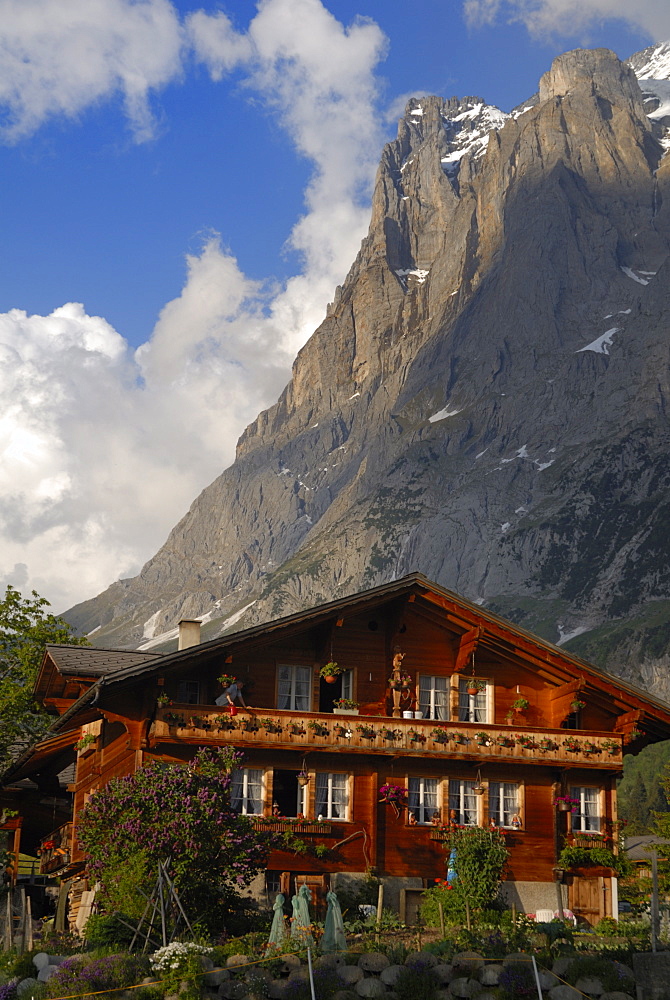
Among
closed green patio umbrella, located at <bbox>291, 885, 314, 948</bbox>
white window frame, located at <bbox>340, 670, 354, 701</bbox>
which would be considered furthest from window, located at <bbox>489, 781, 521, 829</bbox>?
closed green patio umbrella, located at <bbox>291, 885, 314, 948</bbox>

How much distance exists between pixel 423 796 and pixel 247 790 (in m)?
5.59

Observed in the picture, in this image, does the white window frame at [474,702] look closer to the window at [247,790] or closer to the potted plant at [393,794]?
the potted plant at [393,794]

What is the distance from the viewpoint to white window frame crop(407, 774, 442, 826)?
35688 mm

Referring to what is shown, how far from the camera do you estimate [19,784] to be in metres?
44.8

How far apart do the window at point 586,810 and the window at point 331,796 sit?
7.53 meters

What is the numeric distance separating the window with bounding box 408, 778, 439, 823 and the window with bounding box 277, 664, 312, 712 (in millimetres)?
4274

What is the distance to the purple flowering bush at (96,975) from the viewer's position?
21766mm

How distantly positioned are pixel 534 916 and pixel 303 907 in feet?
30.2

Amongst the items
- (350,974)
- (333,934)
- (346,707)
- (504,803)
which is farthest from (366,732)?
(350,974)

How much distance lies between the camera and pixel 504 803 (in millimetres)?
36312

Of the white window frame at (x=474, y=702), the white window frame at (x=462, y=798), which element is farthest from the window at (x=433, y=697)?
the white window frame at (x=462, y=798)

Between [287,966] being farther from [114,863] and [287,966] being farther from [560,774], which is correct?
[560,774]

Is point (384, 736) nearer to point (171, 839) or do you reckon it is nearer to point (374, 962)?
point (171, 839)

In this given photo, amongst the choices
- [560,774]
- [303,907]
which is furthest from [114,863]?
[560,774]
